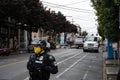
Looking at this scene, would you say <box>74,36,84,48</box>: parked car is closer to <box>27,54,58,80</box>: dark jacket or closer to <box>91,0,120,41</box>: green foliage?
<box>91,0,120,41</box>: green foliage

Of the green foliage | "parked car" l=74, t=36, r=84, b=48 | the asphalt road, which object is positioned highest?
the green foliage

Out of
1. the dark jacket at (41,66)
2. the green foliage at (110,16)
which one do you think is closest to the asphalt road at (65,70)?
the green foliage at (110,16)

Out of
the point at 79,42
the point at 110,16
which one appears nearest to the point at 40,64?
the point at 110,16

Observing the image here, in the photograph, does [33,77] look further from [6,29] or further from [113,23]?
[6,29]

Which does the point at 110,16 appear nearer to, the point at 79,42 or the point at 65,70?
the point at 65,70

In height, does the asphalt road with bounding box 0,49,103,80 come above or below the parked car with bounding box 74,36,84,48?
below

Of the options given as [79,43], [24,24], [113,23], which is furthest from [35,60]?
[79,43]

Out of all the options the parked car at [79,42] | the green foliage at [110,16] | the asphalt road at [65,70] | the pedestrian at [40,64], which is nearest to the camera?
the pedestrian at [40,64]

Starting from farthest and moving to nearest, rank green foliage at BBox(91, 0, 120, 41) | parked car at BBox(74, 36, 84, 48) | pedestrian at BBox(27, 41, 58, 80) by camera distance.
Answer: parked car at BBox(74, 36, 84, 48) < green foliage at BBox(91, 0, 120, 41) < pedestrian at BBox(27, 41, 58, 80)

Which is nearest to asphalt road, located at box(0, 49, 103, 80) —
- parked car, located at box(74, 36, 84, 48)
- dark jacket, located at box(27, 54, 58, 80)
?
dark jacket, located at box(27, 54, 58, 80)

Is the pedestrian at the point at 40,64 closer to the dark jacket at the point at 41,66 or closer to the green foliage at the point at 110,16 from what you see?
the dark jacket at the point at 41,66

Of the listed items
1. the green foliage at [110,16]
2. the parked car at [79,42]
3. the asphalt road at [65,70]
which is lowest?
the asphalt road at [65,70]

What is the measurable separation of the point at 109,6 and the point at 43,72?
11.2 meters

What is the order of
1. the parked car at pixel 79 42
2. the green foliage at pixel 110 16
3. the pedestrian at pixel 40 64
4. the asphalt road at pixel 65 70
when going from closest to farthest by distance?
the pedestrian at pixel 40 64, the green foliage at pixel 110 16, the asphalt road at pixel 65 70, the parked car at pixel 79 42
